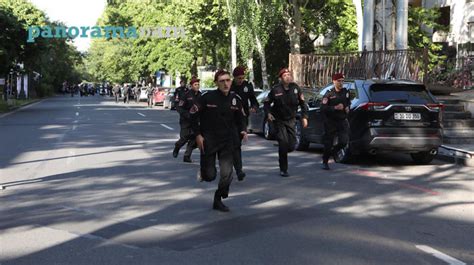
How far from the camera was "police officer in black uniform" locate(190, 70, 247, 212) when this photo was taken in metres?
7.22

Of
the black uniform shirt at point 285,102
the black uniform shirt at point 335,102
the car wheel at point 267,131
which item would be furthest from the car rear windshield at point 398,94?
the car wheel at point 267,131

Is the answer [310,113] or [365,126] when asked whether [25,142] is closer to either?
[310,113]

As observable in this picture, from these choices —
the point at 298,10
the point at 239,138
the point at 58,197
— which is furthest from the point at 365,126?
the point at 298,10

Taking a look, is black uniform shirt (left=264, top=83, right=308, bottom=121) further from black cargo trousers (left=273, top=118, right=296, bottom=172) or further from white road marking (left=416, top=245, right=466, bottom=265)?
white road marking (left=416, top=245, right=466, bottom=265)

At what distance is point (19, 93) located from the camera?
56.1m

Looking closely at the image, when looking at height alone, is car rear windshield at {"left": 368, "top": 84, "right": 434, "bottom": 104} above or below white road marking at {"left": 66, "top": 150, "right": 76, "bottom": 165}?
above

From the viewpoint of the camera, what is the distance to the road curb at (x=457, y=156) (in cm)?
1244

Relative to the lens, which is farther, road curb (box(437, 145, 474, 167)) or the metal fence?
the metal fence

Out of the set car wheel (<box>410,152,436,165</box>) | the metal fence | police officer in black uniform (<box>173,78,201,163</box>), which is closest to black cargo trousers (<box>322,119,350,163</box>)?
car wheel (<box>410,152,436,165</box>)

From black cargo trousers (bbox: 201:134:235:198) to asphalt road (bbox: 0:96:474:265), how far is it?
1.40 ft

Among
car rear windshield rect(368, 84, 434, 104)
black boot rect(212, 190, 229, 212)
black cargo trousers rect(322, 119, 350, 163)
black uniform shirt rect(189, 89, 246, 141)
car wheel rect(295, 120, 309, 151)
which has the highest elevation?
car rear windshield rect(368, 84, 434, 104)

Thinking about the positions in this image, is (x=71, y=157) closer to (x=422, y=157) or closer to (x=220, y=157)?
(x=220, y=157)

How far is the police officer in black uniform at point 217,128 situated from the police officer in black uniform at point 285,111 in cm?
299

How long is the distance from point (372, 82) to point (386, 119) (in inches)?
32.1
